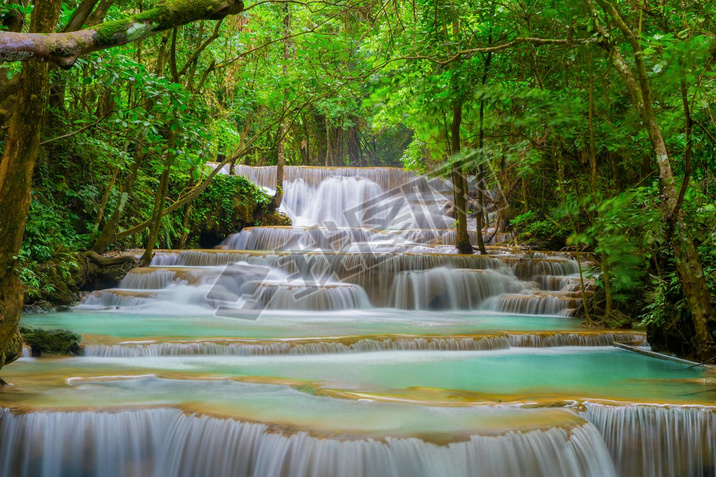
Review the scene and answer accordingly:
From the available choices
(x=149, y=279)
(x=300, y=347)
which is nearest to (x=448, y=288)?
(x=300, y=347)

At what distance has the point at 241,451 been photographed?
4.06 metres

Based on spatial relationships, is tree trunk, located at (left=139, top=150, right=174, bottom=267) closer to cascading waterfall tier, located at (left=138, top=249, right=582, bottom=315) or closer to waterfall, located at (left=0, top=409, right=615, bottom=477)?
cascading waterfall tier, located at (left=138, top=249, right=582, bottom=315)

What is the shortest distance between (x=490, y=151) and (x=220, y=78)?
6343mm

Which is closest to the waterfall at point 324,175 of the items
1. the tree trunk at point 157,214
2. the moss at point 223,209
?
the moss at point 223,209

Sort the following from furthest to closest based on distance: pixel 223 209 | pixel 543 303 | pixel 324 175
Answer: pixel 324 175 < pixel 223 209 < pixel 543 303

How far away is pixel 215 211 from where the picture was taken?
17.8 metres

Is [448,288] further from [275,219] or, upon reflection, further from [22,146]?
[275,219]

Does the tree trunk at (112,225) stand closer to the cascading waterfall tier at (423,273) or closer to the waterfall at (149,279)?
the waterfall at (149,279)

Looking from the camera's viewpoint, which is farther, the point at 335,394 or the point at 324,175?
the point at 324,175

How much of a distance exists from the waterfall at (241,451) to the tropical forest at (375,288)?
0.02 metres

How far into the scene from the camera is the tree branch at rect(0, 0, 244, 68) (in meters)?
2.40

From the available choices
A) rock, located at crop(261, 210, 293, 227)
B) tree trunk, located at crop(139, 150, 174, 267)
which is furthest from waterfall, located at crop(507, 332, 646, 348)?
rock, located at crop(261, 210, 293, 227)

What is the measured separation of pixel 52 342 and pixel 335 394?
138 inches

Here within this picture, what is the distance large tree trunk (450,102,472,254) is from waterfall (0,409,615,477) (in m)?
8.85
